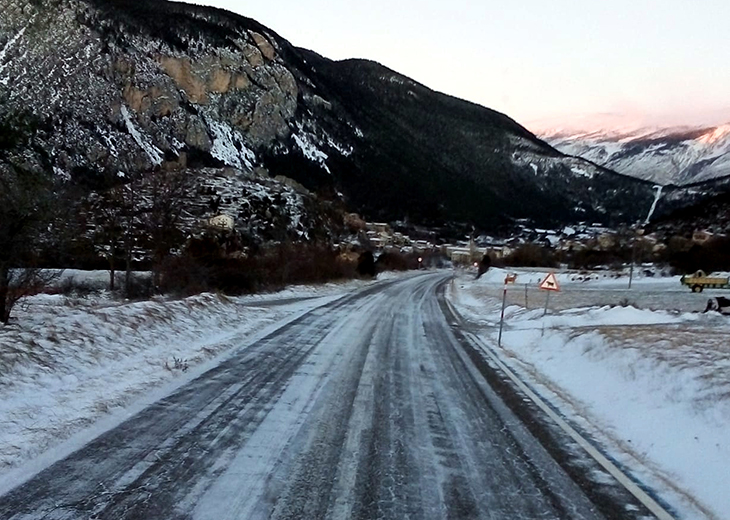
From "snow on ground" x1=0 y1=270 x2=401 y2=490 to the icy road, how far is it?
46 centimetres

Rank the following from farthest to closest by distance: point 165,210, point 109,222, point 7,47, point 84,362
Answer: point 7,47 < point 109,222 < point 165,210 < point 84,362

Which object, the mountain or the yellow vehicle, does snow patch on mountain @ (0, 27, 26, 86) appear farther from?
the yellow vehicle

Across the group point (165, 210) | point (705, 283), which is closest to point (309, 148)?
point (705, 283)

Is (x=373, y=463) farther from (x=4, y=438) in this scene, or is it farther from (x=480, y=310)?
(x=480, y=310)

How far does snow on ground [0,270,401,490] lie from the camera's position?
5668mm

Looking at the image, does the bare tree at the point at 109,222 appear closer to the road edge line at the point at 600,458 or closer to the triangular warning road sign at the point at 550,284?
the triangular warning road sign at the point at 550,284

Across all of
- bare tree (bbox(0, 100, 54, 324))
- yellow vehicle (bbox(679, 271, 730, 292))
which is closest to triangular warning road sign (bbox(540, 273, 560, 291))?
bare tree (bbox(0, 100, 54, 324))

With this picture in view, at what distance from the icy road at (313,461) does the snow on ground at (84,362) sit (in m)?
0.46

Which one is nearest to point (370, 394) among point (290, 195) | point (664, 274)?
A: point (664, 274)

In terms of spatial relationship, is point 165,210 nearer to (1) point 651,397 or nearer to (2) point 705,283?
(1) point 651,397

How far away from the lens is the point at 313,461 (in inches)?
206

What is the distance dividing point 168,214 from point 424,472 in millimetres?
31093

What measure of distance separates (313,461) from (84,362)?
4.72 m

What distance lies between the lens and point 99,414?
625cm
